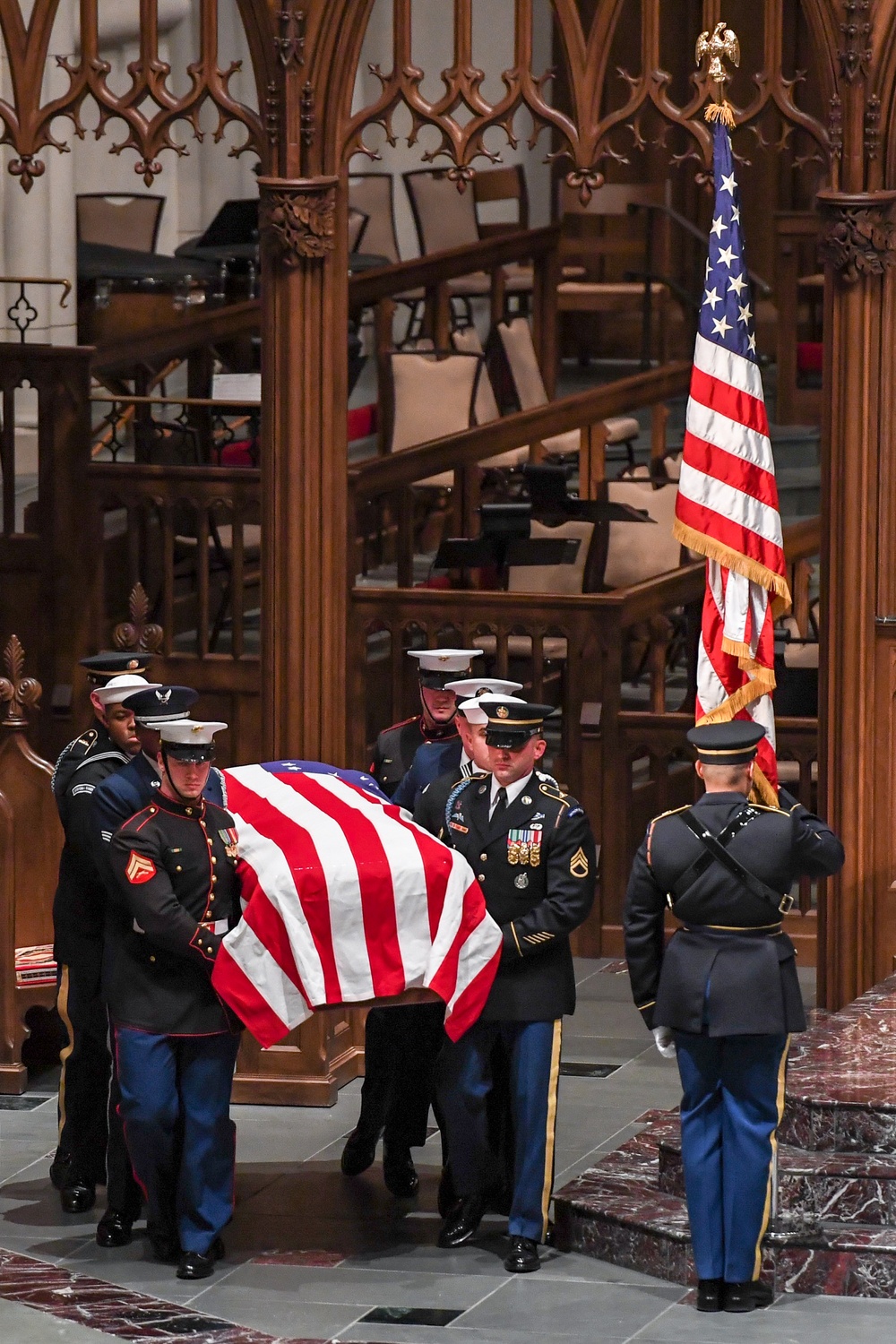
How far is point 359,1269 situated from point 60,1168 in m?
1.08

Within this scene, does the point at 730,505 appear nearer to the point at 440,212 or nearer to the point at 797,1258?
the point at 797,1258

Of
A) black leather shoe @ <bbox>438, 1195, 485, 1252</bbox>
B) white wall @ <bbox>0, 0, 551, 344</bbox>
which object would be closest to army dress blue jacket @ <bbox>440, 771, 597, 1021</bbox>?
black leather shoe @ <bbox>438, 1195, 485, 1252</bbox>

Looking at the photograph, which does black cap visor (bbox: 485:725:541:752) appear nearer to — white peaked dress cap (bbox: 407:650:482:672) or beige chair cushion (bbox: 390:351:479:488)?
white peaked dress cap (bbox: 407:650:482:672)

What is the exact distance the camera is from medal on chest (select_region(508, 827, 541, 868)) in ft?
21.6

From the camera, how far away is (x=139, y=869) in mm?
6367

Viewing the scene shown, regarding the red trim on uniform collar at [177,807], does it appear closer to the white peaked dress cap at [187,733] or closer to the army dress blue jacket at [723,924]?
the white peaked dress cap at [187,733]

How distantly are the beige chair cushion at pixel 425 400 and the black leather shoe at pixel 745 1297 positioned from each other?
309 inches

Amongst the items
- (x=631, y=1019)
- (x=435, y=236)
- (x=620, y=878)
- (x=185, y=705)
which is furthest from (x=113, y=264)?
(x=185, y=705)

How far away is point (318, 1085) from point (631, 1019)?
1441 millimetres

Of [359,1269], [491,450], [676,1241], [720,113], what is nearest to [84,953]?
[359,1269]

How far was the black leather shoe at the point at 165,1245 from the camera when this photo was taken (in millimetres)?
6531

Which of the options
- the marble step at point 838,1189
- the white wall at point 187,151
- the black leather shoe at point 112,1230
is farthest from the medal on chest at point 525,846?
the white wall at point 187,151

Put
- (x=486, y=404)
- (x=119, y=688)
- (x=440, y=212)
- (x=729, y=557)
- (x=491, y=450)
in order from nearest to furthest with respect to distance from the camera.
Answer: (x=119, y=688) < (x=729, y=557) < (x=491, y=450) < (x=486, y=404) < (x=440, y=212)

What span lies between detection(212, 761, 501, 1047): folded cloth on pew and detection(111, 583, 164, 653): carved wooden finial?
6.93 ft
